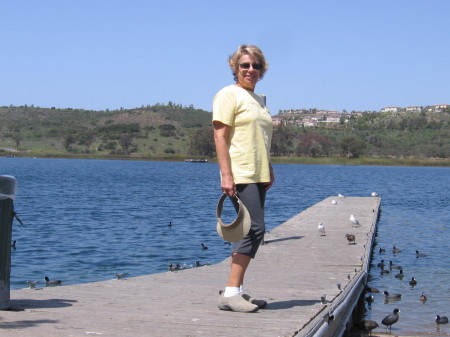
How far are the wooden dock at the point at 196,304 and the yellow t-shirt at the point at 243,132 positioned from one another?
3.91 feet

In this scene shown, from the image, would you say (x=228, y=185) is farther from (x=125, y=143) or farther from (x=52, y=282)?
(x=125, y=143)

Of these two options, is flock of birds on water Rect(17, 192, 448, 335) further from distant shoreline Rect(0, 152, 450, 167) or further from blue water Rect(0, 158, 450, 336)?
distant shoreline Rect(0, 152, 450, 167)

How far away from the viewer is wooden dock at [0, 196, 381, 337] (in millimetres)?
5520

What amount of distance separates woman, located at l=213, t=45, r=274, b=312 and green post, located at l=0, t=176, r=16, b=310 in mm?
1741

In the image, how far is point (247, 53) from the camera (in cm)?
633

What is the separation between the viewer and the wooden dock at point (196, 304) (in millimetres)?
5520

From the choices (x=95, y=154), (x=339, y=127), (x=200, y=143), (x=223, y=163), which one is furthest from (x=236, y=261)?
(x=339, y=127)

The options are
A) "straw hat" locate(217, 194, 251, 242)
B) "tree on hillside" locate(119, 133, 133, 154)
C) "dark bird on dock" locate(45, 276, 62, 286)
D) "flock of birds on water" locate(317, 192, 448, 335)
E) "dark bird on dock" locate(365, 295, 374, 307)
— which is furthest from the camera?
"tree on hillside" locate(119, 133, 133, 154)

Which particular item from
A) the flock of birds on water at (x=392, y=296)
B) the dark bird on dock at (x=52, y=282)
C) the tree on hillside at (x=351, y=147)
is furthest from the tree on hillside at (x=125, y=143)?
the dark bird on dock at (x=52, y=282)

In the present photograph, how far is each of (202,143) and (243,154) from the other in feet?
418

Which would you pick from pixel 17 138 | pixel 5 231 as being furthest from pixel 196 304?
pixel 17 138

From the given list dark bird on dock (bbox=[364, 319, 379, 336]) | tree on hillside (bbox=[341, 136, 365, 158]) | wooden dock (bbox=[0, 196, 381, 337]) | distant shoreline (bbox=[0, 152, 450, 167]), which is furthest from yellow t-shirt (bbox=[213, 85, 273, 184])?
tree on hillside (bbox=[341, 136, 365, 158])

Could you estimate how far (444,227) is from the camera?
2644cm

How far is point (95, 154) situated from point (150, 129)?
22728 millimetres
